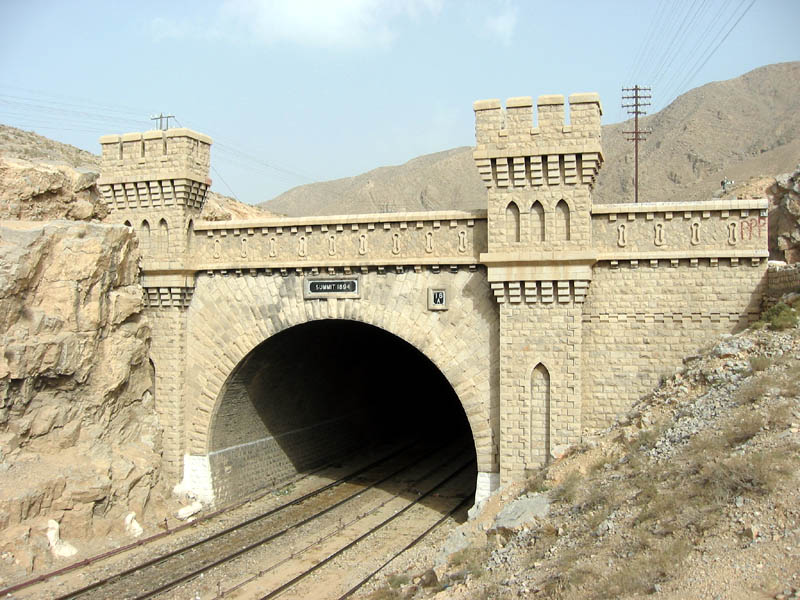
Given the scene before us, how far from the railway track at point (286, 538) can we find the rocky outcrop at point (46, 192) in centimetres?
940

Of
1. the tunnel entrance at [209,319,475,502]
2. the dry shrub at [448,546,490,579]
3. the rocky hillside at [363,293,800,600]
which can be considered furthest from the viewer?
the tunnel entrance at [209,319,475,502]

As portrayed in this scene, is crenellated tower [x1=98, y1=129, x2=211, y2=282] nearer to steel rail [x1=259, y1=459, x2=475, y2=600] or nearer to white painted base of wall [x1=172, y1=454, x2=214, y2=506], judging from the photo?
white painted base of wall [x1=172, y1=454, x2=214, y2=506]

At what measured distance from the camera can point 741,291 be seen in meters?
14.7

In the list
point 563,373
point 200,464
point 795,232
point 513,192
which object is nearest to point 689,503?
point 563,373

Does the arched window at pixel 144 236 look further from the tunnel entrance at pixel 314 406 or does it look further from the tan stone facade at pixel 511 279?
the tunnel entrance at pixel 314 406

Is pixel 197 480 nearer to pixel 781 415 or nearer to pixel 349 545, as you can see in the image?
pixel 349 545

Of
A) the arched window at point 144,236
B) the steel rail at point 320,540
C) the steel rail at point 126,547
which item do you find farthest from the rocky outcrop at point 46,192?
the steel rail at point 320,540

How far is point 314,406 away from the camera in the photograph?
75.9 ft

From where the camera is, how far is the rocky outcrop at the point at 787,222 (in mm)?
21109

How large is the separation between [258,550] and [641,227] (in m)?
11.4

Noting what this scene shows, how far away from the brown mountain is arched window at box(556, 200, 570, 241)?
1488 inches

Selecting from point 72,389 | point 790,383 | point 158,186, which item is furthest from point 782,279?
point 72,389

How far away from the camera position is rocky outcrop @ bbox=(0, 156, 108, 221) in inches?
705

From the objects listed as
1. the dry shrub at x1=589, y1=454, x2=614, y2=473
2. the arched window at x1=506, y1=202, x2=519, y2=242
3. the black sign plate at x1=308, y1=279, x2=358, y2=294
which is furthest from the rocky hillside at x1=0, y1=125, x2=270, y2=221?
the dry shrub at x1=589, y1=454, x2=614, y2=473
